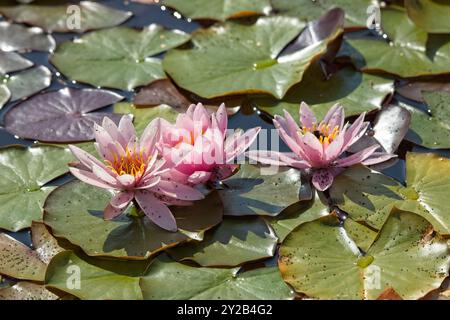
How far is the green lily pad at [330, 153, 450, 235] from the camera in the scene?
106 inches

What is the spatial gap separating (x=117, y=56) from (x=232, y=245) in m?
1.40

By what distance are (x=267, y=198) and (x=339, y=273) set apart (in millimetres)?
413

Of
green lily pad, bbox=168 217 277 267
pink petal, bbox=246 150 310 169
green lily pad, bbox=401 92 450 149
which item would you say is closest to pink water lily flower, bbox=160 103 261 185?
pink petal, bbox=246 150 310 169

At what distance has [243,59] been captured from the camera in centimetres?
349

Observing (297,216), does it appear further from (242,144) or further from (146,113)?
(146,113)

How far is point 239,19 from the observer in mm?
3781

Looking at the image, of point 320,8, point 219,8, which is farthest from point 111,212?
point 320,8

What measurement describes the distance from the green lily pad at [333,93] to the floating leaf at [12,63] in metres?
1.11

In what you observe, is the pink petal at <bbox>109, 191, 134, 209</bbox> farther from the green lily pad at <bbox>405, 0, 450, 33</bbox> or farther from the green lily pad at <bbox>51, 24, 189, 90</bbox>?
the green lily pad at <bbox>405, 0, 450, 33</bbox>

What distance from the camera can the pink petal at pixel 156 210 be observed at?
259 centimetres

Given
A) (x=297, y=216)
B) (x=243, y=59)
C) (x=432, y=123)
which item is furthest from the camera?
(x=243, y=59)

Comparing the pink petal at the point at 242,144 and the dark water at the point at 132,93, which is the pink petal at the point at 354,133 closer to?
the dark water at the point at 132,93

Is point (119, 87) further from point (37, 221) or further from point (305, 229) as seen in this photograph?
point (305, 229)

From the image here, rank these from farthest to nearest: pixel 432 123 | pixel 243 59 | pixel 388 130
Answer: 1. pixel 243 59
2. pixel 432 123
3. pixel 388 130
